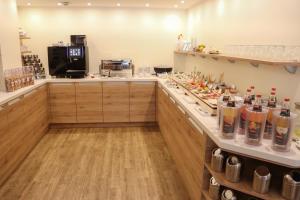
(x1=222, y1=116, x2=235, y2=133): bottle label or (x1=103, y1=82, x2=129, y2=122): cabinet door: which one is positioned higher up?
(x1=222, y1=116, x2=235, y2=133): bottle label

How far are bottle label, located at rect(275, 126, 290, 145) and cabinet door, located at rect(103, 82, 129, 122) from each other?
10.4 ft

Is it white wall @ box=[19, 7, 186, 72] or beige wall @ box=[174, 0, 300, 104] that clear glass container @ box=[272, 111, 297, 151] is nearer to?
beige wall @ box=[174, 0, 300, 104]

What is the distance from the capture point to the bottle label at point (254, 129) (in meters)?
1.51

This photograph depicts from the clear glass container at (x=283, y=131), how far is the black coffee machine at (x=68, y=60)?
3588 mm

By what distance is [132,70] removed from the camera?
457cm

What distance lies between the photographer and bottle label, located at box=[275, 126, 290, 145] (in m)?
1.43

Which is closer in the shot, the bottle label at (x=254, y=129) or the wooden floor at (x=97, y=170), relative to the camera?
the bottle label at (x=254, y=129)

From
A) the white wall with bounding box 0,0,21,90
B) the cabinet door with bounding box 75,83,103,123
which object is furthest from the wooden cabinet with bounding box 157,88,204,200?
the white wall with bounding box 0,0,21,90

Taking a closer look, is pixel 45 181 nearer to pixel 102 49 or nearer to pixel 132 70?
pixel 132 70

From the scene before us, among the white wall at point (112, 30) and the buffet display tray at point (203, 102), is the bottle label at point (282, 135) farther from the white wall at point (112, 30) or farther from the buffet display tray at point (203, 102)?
the white wall at point (112, 30)

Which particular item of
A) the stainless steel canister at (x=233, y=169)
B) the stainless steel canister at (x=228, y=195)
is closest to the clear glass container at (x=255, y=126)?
the stainless steel canister at (x=233, y=169)

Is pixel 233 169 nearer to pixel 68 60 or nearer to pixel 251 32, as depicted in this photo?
pixel 251 32

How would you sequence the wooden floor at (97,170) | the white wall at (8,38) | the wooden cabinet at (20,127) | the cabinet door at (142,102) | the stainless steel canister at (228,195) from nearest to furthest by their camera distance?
the stainless steel canister at (228,195) → the wooden floor at (97,170) → the wooden cabinet at (20,127) → the white wall at (8,38) → the cabinet door at (142,102)

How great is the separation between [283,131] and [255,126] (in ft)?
0.50
